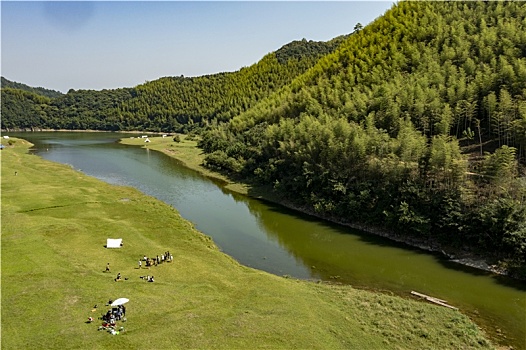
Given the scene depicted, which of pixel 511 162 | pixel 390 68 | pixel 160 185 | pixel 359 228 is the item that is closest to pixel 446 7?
pixel 390 68

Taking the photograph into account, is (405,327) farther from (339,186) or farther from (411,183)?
(339,186)

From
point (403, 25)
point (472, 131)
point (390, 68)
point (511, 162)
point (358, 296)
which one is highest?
point (403, 25)

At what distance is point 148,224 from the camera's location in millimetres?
50375

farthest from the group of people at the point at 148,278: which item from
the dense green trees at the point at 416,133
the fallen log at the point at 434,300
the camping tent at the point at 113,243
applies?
the dense green trees at the point at 416,133

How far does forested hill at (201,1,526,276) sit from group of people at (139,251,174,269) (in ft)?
91.7

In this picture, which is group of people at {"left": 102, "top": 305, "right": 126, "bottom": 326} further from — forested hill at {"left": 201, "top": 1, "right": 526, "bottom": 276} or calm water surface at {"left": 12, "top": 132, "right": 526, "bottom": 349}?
forested hill at {"left": 201, "top": 1, "right": 526, "bottom": 276}

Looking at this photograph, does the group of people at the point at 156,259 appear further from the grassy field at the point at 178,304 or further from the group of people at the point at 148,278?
the group of people at the point at 148,278

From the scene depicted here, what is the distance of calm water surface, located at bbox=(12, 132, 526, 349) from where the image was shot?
34344 mm

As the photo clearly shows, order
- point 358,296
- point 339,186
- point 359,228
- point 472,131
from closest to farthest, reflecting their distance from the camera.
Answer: point 358,296 → point 359,228 → point 339,186 → point 472,131

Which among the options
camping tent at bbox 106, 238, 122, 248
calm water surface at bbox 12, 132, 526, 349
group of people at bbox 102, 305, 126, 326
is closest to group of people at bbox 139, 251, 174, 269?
camping tent at bbox 106, 238, 122, 248

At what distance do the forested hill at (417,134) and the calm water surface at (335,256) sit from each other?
4.09 meters

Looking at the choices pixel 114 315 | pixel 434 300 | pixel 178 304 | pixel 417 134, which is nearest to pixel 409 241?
pixel 434 300

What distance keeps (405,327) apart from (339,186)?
31236mm

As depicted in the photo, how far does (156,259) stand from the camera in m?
37.1
